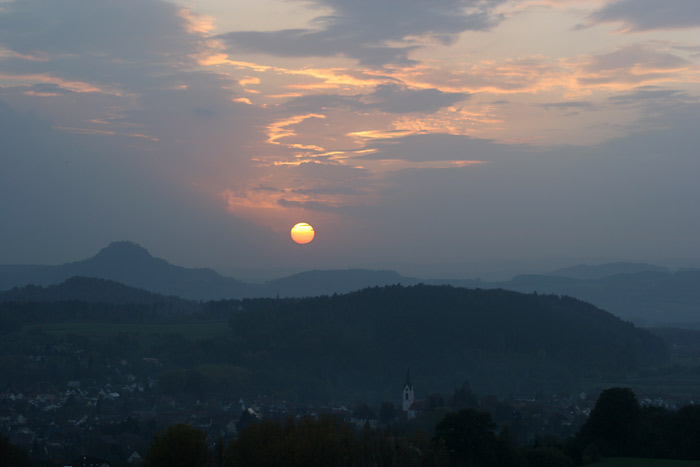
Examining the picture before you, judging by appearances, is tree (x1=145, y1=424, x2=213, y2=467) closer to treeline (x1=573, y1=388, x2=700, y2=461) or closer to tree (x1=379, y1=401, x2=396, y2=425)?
treeline (x1=573, y1=388, x2=700, y2=461)

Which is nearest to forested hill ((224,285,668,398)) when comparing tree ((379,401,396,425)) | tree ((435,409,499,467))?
tree ((379,401,396,425))

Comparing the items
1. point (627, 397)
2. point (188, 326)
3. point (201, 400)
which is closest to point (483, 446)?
point (627, 397)

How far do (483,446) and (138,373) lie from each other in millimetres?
118414

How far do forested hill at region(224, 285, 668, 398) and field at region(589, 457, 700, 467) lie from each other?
365 ft

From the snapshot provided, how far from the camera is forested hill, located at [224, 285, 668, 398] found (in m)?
168

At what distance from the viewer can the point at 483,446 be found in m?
47.7

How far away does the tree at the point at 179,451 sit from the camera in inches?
1601

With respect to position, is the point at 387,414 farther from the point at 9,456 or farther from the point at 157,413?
the point at 9,456

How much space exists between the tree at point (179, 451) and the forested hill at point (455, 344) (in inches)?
4730

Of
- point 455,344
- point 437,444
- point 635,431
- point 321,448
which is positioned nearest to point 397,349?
point 455,344

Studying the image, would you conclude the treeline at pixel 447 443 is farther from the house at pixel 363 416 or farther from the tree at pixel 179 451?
the house at pixel 363 416

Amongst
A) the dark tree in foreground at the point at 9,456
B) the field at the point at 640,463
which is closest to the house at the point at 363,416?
the dark tree in foreground at the point at 9,456

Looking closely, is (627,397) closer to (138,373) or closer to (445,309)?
(138,373)

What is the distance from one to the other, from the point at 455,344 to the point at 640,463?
13815 centimetres
